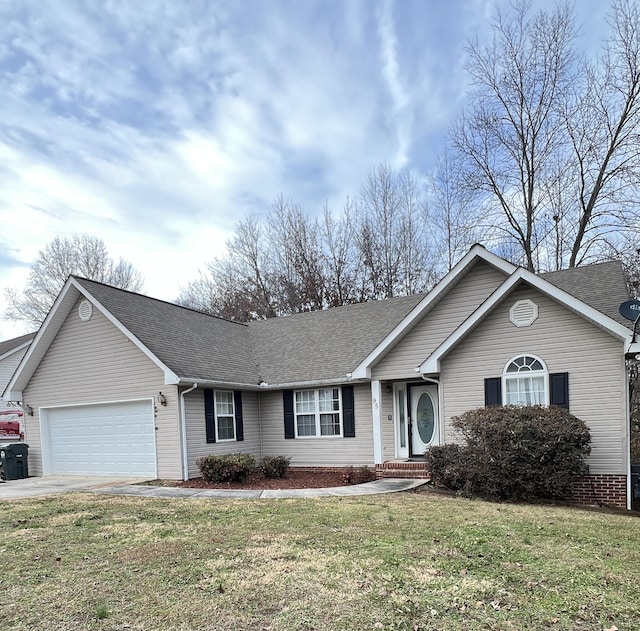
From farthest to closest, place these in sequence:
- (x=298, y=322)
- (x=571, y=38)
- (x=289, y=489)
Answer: (x=571, y=38) → (x=298, y=322) → (x=289, y=489)

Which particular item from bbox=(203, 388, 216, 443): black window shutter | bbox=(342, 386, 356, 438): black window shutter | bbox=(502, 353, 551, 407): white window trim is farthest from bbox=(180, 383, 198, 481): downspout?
bbox=(502, 353, 551, 407): white window trim

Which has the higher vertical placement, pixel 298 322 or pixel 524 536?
pixel 298 322

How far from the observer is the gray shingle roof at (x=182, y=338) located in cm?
1333

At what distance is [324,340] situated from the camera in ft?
53.6

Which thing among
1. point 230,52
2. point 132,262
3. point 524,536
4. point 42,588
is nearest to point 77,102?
point 230,52

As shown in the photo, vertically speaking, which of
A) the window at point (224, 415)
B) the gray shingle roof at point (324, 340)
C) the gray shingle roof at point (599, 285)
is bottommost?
the window at point (224, 415)

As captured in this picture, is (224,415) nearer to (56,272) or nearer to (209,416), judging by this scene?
(209,416)

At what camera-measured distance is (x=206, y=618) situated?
4227 millimetres

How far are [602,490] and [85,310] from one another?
13595 mm

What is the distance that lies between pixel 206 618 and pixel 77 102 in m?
12.8

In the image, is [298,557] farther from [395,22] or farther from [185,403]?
[395,22]

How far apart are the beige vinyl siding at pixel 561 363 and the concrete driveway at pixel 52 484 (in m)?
8.46

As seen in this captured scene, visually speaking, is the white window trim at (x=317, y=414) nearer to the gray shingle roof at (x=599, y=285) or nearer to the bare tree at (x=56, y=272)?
the gray shingle roof at (x=599, y=285)

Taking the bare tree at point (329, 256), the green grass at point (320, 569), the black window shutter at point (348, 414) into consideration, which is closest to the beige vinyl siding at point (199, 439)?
the black window shutter at point (348, 414)
